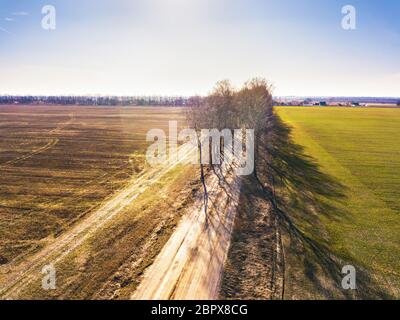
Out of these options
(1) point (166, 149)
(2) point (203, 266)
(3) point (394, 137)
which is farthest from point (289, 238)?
(3) point (394, 137)

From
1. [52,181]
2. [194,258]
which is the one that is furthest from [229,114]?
[194,258]

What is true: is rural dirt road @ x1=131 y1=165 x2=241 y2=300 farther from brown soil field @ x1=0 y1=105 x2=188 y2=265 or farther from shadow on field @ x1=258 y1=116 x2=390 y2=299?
brown soil field @ x1=0 y1=105 x2=188 y2=265

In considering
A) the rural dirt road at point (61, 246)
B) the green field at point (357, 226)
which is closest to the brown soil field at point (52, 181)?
the rural dirt road at point (61, 246)

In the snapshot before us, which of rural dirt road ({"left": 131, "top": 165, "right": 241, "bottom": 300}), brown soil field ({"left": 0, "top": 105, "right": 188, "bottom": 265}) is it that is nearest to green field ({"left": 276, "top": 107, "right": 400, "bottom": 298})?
rural dirt road ({"left": 131, "top": 165, "right": 241, "bottom": 300})

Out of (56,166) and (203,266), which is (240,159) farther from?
(203,266)

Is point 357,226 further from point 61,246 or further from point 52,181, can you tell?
point 52,181
